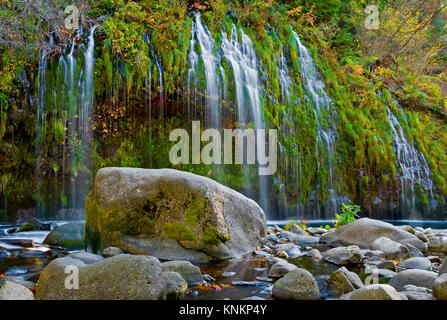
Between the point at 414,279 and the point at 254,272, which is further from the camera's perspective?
the point at 254,272

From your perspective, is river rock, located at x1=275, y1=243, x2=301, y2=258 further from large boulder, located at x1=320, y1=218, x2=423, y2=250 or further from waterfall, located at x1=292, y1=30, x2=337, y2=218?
waterfall, located at x1=292, y1=30, x2=337, y2=218

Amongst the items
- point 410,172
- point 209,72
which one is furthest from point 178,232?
point 410,172

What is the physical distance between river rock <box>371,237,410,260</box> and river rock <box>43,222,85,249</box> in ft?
15.2

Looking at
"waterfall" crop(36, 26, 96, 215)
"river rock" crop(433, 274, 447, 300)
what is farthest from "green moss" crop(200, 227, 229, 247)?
"waterfall" crop(36, 26, 96, 215)

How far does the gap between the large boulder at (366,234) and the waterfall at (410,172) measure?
20.7ft

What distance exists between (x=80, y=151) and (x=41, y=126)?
3.79ft

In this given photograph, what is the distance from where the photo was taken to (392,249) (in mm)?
4629

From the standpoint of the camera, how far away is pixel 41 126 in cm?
862

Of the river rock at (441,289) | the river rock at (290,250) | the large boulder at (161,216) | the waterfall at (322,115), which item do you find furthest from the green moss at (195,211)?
the waterfall at (322,115)

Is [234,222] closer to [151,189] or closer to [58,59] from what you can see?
[151,189]

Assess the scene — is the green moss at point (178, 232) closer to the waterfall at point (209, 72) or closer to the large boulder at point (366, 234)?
the large boulder at point (366, 234)

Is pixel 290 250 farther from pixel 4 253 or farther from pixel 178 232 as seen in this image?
pixel 4 253

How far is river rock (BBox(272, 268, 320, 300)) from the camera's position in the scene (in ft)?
9.29

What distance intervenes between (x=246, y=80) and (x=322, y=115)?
2920 millimetres
